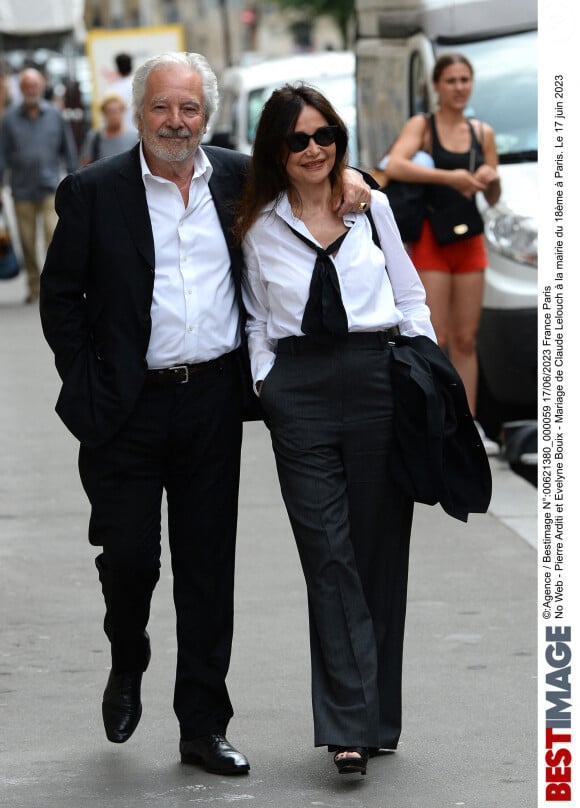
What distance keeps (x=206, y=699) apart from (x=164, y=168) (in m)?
1.37

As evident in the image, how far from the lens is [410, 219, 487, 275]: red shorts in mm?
8992

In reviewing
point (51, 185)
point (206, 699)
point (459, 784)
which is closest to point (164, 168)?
point (206, 699)

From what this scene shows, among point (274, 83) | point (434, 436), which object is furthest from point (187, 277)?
point (274, 83)

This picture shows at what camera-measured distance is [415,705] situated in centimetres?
543

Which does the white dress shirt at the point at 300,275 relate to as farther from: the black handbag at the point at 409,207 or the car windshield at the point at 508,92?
the car windshield at the point at 508,92

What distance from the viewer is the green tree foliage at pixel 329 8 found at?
36091 millimetres

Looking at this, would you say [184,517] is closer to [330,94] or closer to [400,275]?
[400,275]

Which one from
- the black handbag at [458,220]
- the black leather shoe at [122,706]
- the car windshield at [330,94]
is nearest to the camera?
the black leather shoe at [122,706]

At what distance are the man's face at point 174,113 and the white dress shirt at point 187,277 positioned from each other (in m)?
0.11

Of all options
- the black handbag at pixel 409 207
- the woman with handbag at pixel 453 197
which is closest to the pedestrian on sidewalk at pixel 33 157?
the woman with handbag at pixel 453 197

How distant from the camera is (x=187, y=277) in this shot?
4.72 meters

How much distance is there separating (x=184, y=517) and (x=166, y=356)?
0.44 metres

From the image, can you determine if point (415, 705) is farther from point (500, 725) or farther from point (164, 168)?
point (164, 168)

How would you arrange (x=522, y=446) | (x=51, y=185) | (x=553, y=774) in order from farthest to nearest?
(x=51, y=185), (x=522, y=446), (x=553, y=774)
